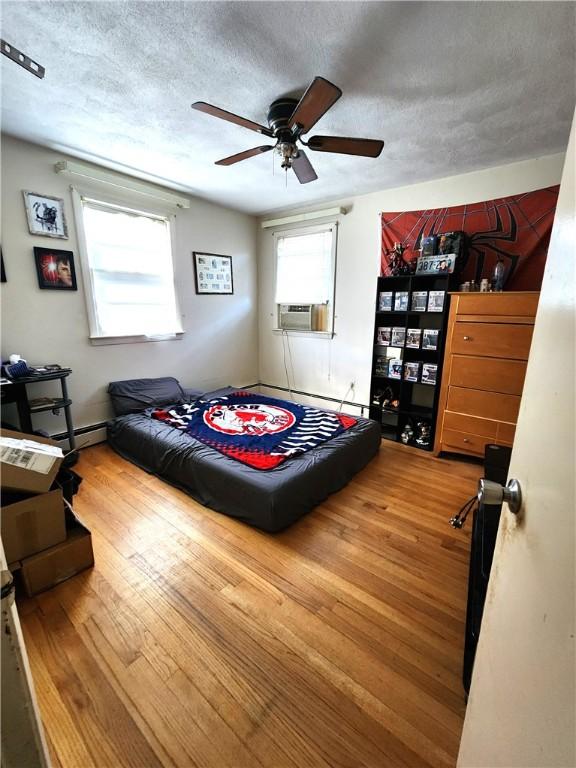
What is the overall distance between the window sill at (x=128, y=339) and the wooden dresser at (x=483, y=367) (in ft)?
9.47

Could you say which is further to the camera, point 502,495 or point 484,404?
point 484,404

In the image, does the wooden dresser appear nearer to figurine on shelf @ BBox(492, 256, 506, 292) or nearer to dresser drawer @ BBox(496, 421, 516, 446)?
dresser drawer @ BBox(496, 421, 516, 446)

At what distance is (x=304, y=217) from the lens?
12.9 ft

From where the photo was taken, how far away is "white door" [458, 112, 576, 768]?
41cm

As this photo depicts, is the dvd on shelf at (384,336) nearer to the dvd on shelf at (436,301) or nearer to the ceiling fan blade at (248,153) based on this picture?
the dvd on shelf at (436,301)

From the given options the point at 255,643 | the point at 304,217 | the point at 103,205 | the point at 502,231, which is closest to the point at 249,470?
the point at 255,643

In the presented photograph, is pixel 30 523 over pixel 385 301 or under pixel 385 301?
under

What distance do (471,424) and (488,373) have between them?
46 cm

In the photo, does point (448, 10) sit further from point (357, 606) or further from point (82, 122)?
point (357, 606)

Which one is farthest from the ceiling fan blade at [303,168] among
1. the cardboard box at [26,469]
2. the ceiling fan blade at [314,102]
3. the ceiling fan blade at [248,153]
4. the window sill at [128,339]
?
the cardboard box at [26,469]

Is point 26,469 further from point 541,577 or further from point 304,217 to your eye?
point 304,217

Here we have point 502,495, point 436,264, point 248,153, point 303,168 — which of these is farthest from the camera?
point 436,264

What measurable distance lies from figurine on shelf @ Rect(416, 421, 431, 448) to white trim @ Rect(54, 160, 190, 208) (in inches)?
136

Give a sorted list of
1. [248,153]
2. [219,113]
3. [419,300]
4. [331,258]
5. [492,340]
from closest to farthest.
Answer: [219,113] < [248,153] < [492,340] < [419,300] < [331,258]
